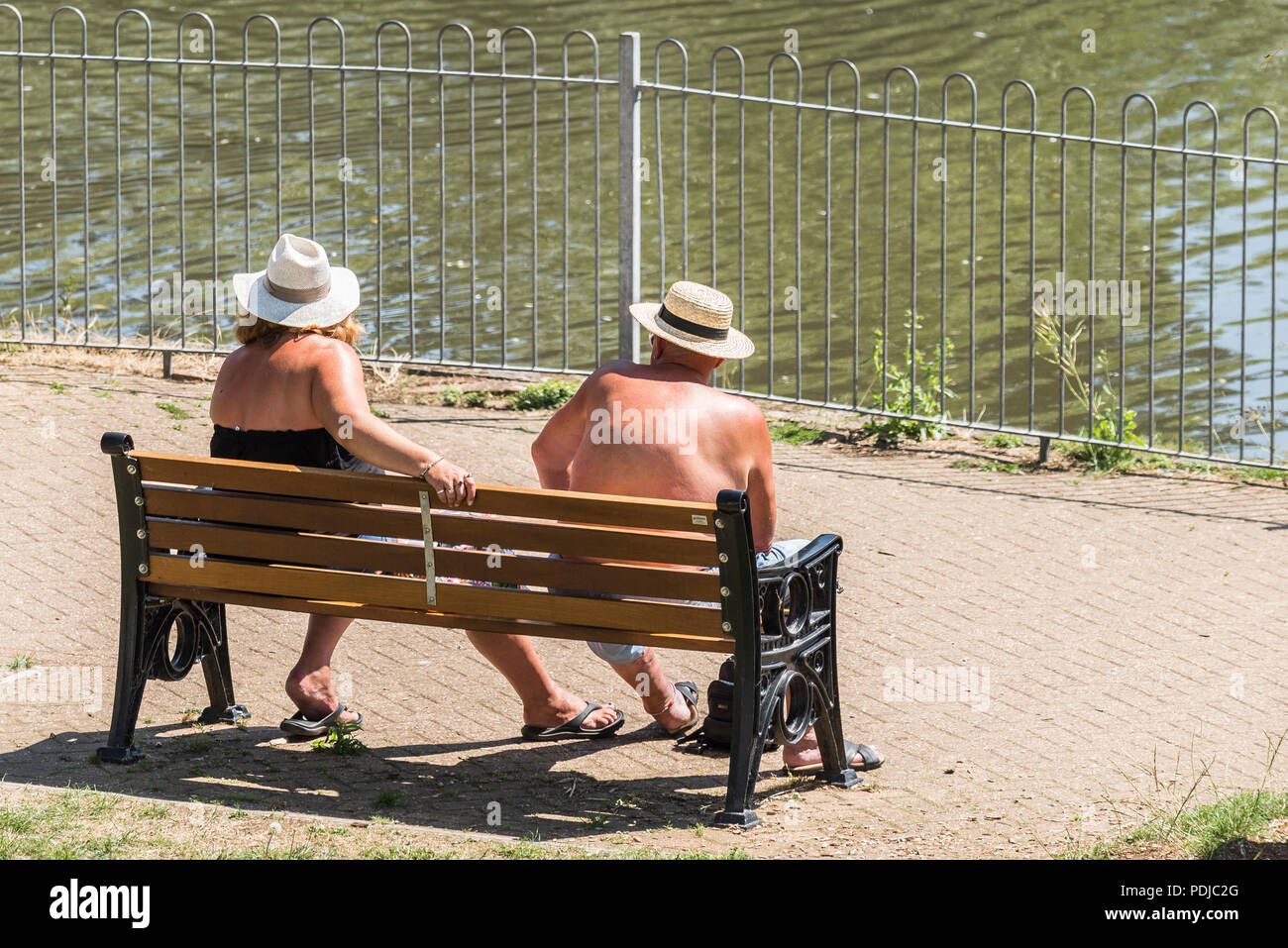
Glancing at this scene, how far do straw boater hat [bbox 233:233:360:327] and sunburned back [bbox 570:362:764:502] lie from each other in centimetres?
90

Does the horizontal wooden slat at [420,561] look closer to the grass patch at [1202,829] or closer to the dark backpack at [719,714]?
the dark backpack at [719,714]

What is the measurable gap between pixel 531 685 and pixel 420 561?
0.76 metres

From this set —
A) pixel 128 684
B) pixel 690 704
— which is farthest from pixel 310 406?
pixel 690 704

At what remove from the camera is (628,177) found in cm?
951

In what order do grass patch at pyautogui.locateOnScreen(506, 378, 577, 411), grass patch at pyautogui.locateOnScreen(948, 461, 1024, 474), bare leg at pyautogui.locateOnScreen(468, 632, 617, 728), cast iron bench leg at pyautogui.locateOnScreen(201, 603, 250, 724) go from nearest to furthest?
bare leg at pyautogui.locateOnScreen(468, 632, 617, 728) → cast iron bench leg at pyautogui.locateOnScreen(201, 603, 250, 724) → grass patch at pyautogui.locateOnScreen(948, 461, 1024, 474) → grass patch at pyautogui.locateOnScreen(506, 378, 577, 411)

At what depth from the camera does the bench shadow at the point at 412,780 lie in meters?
5.15

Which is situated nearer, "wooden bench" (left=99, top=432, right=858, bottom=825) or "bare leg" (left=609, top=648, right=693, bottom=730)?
"wooden bench" (left=99, top=432, right=858, bottom=825)

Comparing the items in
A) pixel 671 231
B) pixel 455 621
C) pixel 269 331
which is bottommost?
pixel 455 621

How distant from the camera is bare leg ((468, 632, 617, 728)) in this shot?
5.68 meters

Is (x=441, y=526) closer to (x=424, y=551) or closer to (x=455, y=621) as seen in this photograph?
(x=424, y=551)

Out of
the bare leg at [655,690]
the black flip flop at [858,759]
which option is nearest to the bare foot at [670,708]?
the bare leg at [655,690]

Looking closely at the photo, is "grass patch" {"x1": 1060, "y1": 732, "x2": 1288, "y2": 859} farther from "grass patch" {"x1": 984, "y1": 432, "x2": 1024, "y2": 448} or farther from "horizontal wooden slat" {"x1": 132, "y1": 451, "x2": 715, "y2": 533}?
"grass patch" {"x1": 984, "y1": 432, "x2": 1024, "y2": 448}

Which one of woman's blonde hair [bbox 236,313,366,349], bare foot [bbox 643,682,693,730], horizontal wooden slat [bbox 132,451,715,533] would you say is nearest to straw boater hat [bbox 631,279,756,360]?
horizontal wooden slat [bbox 132,451,715,533]
